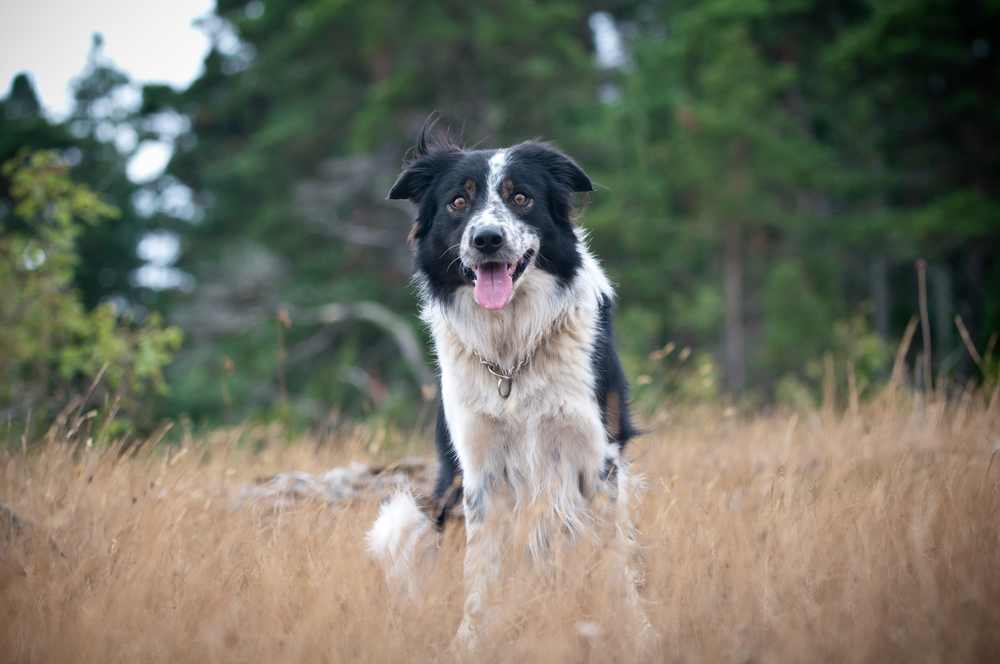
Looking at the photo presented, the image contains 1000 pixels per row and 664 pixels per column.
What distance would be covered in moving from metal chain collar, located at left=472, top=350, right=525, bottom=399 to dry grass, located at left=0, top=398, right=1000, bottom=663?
0.72 m

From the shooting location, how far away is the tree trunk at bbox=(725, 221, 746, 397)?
15.2 meters

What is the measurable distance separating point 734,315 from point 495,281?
13032 mm

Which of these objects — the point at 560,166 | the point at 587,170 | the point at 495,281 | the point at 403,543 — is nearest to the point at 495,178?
the point at 560,166

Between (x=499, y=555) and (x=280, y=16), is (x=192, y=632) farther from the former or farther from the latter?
(x=280, y=16)

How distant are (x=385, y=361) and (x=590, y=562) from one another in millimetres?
14022

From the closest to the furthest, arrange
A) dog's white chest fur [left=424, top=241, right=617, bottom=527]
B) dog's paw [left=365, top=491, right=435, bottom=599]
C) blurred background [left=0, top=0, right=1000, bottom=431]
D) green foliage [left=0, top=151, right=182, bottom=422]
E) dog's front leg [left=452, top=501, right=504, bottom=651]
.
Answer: dog's front leg [left=452, top=501, right=504, bottom=651], dog's paw [left=365, top=491, right=435, bottom=599], dog's white chest fur [left=424, top=241, right=617, bottom=527], green foliage [left=0, top=151, right=182, bottom=422], blurred background [left=0, top=0, right=1000, bottom=431]

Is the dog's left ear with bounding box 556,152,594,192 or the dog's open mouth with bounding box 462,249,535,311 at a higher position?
the dog's left ear with bounding box 556,152,594,192

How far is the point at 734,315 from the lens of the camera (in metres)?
15.3

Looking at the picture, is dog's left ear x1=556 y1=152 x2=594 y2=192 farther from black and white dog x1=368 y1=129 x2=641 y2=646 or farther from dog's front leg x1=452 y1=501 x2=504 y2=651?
dog's front leg x1=452 y1=501 x2=504 y2=651

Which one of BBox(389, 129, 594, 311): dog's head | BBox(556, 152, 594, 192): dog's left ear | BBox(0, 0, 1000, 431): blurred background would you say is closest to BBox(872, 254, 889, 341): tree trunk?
BBox(0, 0, 1000, 431): blurred background

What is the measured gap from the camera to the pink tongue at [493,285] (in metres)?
3.39

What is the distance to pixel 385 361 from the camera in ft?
54.3

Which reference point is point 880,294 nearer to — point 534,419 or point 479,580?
point 534,419

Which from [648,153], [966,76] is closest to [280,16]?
[648,153]
